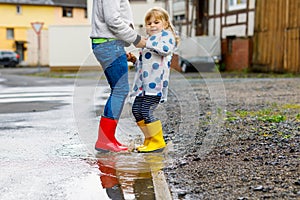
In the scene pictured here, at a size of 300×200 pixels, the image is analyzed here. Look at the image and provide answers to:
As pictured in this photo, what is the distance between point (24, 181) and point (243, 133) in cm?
269

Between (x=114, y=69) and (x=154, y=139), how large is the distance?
768 millimetres

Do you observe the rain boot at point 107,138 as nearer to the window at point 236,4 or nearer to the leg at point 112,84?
the leg at point 112,84

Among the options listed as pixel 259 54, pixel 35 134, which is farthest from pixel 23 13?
pixel 35 134

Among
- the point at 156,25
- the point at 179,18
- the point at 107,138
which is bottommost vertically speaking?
the point at 107,138

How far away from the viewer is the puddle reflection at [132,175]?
3525 mm

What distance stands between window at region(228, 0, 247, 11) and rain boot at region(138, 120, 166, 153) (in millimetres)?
19515

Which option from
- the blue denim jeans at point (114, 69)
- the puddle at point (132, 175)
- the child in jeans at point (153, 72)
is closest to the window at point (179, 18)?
the child in jeans at point (153, 72)

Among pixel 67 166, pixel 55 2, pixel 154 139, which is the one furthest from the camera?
pixel 55 2

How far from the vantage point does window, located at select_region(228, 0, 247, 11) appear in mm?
23923

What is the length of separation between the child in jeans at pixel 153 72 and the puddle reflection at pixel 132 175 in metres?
0.28

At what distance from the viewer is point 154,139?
5086 millimetres

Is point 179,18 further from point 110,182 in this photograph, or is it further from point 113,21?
point 110,182

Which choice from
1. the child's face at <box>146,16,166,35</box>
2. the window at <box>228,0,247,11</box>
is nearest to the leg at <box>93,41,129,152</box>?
the child's face at <box>146,16,166,35</box>

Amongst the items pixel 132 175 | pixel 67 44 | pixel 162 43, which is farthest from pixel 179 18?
pixel 132 175
